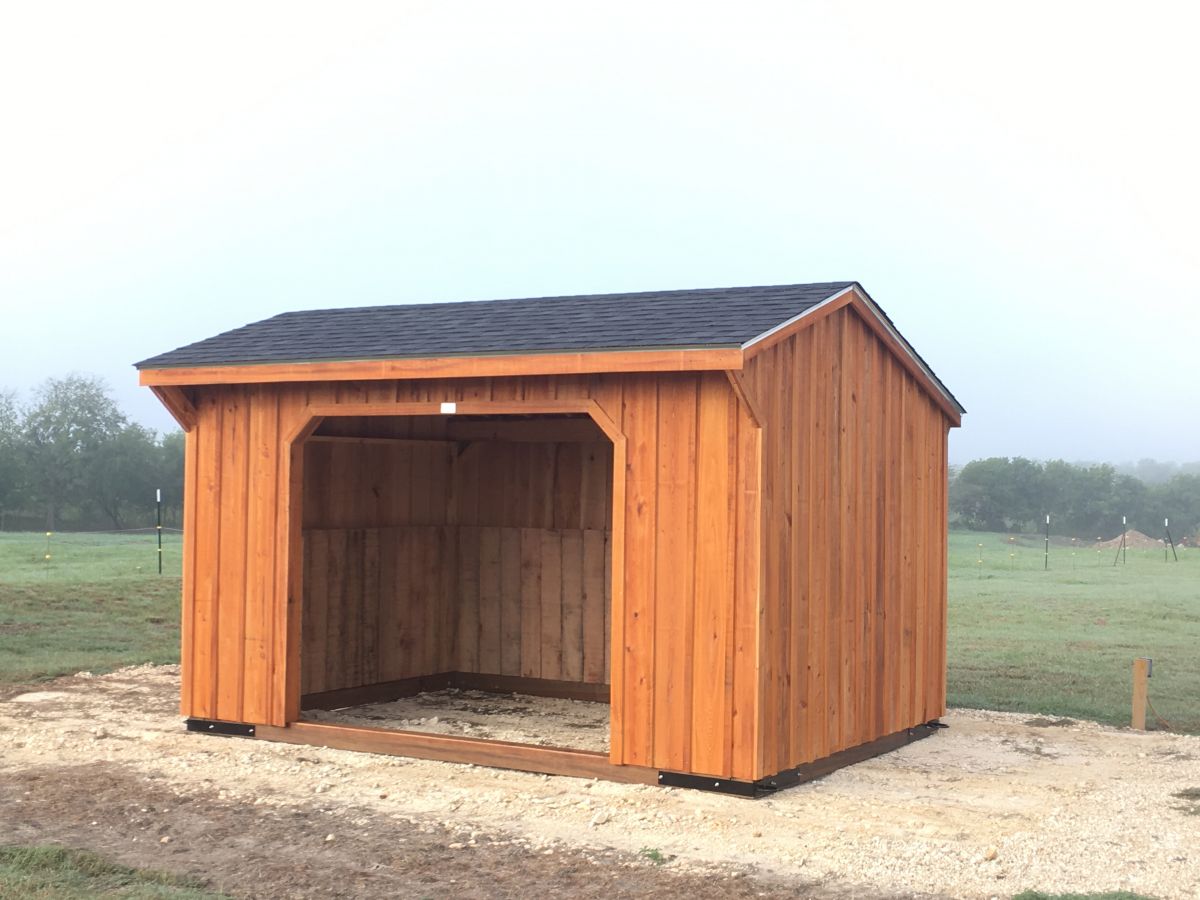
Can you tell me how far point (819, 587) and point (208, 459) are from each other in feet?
14.6

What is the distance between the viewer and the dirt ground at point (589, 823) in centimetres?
628

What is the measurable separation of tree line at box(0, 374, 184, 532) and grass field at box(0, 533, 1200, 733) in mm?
19162

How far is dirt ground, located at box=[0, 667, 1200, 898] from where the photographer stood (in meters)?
6.28

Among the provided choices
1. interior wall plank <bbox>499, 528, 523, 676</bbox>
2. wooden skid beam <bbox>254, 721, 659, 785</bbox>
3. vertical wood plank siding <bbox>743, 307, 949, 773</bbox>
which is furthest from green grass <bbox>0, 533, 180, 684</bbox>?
vertical wood plank siding <bbox>743, 307, 949, 773</bbox>

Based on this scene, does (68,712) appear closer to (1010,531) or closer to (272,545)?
(272,545)

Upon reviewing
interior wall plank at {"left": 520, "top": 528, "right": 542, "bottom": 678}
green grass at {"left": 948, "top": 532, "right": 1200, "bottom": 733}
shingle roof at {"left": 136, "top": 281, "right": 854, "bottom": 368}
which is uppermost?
shingle roof at {"left": 136, "top": 281, "right": 854, "bottom": 368}

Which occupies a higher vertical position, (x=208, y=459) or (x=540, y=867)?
(x=208, y=459)

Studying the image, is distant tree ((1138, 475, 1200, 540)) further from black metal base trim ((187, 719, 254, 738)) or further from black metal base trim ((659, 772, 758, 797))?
black metal base trim ((659, 772, 758, 797))

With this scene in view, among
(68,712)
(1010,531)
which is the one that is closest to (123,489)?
(1010,531)

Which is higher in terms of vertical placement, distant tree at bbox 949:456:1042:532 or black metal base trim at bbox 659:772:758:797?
distant tree at bbox 949:456:1042:532

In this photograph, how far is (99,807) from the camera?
7574 mm

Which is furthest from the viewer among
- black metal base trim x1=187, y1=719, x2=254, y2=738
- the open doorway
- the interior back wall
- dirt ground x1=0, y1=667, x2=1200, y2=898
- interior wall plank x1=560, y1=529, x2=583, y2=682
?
interior wall plank x1=560, y1=529, x2=583, y2=682

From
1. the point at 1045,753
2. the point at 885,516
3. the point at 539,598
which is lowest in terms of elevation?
the point at 1045,753

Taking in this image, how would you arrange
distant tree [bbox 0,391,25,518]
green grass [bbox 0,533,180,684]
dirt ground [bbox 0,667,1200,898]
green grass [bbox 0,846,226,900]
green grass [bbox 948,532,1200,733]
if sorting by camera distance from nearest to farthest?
green grass [bbox 0,846,226,900] → dirt ground [bbox 0,667,1200,898] → green grass [bbox 948,532,1200,733] → green grass [bbox 0,533,180,684] → distant tree [bbox 0,391,25,518]
